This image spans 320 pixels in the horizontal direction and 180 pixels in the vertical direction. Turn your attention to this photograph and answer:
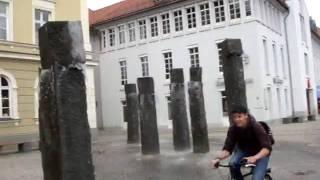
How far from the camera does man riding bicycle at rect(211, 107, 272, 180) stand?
7184 millimetres

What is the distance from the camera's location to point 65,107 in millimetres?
6992

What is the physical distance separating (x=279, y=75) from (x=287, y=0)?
824cm

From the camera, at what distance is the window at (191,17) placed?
139 feet

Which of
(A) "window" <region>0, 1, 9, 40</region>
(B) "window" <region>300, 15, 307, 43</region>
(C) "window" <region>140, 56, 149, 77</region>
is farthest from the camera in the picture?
(B) "window" <region>300, 15, 307, 43</region>

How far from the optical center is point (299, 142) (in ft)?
71.5

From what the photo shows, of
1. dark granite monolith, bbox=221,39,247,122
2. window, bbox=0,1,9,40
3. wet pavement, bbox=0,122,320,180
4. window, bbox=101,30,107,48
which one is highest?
window, bbox=101,30,107,48

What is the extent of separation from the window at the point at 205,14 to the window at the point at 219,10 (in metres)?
0.73

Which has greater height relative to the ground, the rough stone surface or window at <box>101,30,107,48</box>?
window at <box>101,30,107,48</box>

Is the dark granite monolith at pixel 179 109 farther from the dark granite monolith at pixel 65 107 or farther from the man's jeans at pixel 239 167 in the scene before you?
the dark granite monolith at pixel 65 107

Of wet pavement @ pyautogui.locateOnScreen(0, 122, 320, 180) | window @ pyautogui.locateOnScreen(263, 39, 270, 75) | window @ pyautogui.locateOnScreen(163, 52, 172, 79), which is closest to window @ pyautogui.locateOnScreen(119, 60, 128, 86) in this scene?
window @ pyautogui.locateOnScreen(163, 52, 172, 79)

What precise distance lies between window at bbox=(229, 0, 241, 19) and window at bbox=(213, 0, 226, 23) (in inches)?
25.7

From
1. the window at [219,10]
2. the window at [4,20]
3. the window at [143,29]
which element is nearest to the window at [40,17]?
the window at [4,20]

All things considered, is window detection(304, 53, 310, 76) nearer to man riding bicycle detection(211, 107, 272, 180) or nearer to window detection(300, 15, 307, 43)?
window detection(300, 15, 307, 43)

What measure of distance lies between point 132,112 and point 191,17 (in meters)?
20.0
